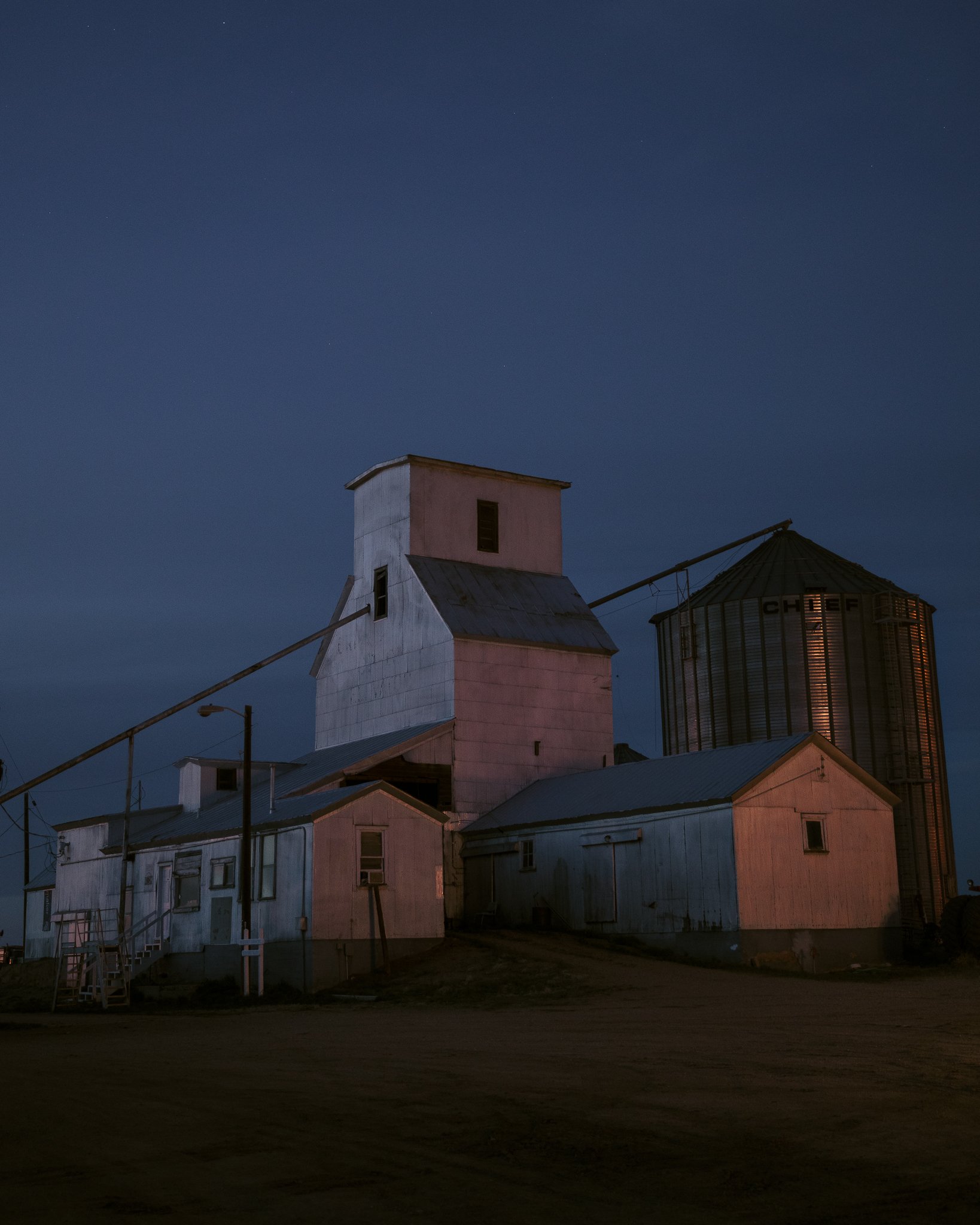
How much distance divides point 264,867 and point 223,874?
2.73 meters

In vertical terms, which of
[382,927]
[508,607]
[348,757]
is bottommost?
[382,927]

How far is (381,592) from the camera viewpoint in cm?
4888

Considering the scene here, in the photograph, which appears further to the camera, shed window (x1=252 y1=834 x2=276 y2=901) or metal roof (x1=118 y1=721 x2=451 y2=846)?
metal roof (x1=118 y1=721 x2=451 y2=846)

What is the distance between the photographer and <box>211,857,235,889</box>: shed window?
37344 millimetres

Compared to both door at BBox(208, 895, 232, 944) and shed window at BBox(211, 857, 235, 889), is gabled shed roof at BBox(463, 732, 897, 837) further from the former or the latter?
door at BBox(208, 895, 232, 944)

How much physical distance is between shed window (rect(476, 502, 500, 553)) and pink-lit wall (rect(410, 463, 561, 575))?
138mm

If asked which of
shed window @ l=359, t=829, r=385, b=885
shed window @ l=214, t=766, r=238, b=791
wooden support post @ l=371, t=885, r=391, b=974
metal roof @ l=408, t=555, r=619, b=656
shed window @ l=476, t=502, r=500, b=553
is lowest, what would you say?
wooden support post @ l=371, t=885, r=391, b=974

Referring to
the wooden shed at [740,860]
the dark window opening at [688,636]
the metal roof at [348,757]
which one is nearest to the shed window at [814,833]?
the wooden shed at [740,860]

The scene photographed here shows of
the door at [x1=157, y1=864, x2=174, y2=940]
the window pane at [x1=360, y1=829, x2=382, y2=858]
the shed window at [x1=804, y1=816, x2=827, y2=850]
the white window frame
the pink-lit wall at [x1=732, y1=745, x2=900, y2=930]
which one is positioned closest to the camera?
the pink-lit wall at [x1=732, y1=745, x2=900, y2=930]

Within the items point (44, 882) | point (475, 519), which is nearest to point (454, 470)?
point (475, 519)

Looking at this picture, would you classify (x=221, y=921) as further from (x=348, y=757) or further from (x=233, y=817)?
(x=348, y=757)

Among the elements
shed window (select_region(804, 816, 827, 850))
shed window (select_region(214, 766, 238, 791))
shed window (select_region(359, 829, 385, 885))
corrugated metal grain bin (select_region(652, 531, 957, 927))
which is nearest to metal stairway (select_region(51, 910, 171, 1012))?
shed window (select_region(359, 829, 385, 885))

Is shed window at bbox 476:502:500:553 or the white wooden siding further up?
shed window at bbox 476:502:500:553

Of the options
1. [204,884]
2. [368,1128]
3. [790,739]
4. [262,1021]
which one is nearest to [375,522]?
[204,884]
